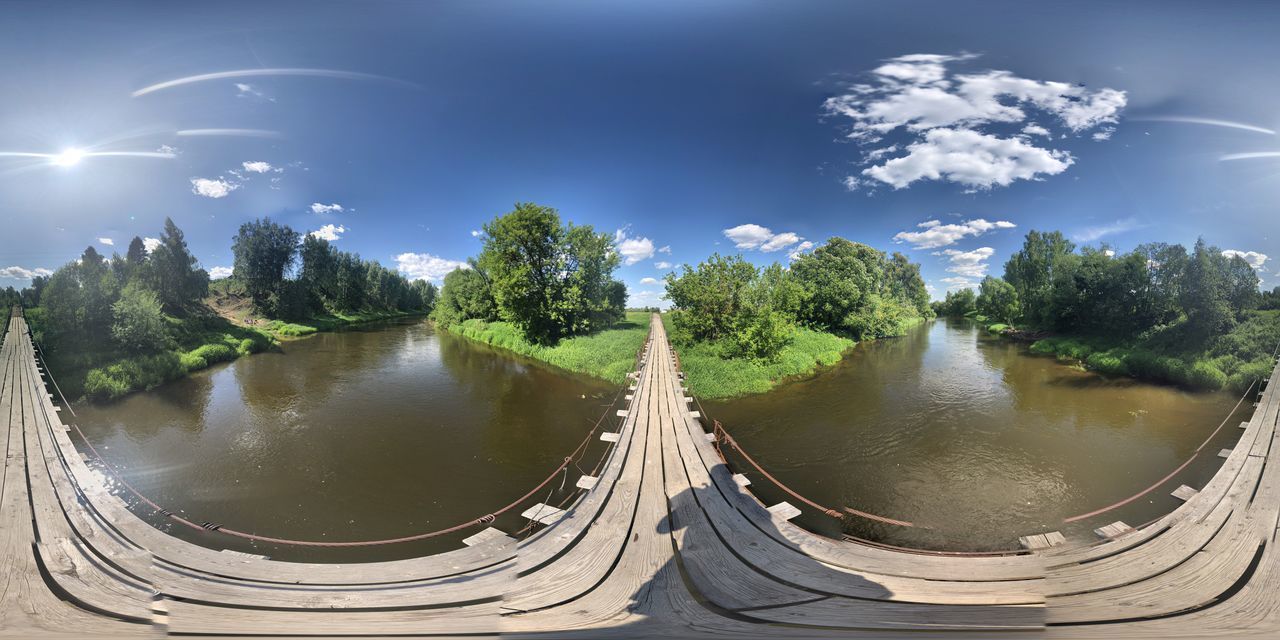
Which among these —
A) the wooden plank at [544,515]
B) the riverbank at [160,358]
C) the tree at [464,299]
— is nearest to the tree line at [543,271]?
the tree at [464,299]

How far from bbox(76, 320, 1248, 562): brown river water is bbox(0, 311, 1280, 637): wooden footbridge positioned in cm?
109

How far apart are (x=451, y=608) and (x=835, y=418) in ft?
34.2

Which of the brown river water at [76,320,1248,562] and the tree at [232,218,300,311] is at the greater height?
the tree at [232,218,300,311]

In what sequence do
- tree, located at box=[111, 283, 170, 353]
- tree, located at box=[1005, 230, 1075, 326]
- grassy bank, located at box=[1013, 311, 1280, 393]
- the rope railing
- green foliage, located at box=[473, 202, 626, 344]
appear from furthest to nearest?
tree, located at box=[1005, 230, 1075, 326] < green foliage, located at box=[473, 202, 626, 344] < tree, located at box=[111, 283, 170, 353] < grassy bank, located at box=[1013, 311, 1280, 393] < the rope railing

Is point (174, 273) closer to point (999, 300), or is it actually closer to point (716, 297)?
point (716, 297)

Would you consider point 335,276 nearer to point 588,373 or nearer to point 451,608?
point 588,373

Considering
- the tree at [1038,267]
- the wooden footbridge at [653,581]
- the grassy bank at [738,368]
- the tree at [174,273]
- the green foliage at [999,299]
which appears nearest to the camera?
the wooden footbridge at [653,581]

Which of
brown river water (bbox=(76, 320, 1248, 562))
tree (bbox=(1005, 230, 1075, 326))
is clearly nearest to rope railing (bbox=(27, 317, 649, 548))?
brown river water (bbox=(76, 320, 1248, 562))

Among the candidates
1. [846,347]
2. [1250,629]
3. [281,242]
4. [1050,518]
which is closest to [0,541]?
[1250,629]

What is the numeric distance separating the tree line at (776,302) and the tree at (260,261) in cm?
3675

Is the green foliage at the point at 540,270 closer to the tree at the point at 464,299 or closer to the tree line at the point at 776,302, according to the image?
the tree line at the point at 776,302

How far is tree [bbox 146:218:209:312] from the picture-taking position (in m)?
19.8

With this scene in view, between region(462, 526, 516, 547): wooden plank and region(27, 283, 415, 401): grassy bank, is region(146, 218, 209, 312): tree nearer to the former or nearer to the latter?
region(27, 283, 415, 401): grassy bank

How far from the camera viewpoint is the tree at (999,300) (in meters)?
34.9
